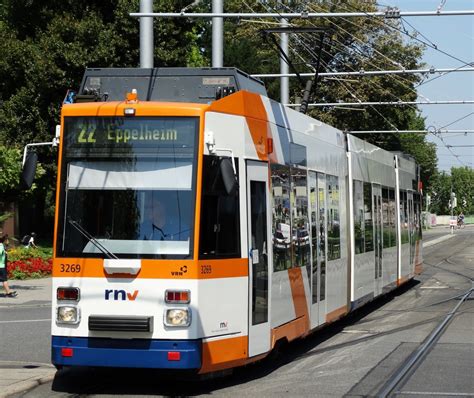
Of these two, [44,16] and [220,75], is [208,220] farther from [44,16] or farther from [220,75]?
[44,16]

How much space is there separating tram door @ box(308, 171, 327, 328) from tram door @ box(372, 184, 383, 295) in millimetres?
4807

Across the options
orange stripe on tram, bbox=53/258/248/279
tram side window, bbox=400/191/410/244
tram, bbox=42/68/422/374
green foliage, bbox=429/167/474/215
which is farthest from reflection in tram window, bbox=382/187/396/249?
green foliage, bbox=429/167/474/215

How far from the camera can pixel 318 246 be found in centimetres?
1320

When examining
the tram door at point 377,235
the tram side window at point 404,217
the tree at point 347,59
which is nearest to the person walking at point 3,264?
the tram door at point 377,235

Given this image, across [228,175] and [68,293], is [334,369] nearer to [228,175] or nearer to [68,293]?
[228,175]

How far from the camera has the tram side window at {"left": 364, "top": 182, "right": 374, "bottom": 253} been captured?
17.3 m

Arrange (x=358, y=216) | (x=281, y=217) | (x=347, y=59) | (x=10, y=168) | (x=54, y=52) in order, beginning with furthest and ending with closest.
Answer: (x=347, y=59) → (x=10, y=168) → (x=54, y=52) → (x=358, y=216) → (x=281, y=217)

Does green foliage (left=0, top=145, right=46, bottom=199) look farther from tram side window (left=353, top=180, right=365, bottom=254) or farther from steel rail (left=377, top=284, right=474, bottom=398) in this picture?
steel rail (left=377, top=284, right=474, bottom=398)

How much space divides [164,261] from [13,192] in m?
35.8

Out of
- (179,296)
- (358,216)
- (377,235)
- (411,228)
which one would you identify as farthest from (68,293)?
(411,228)

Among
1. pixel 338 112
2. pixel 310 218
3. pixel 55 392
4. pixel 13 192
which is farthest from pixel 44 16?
pixel 55 392

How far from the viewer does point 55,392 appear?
9695 mm

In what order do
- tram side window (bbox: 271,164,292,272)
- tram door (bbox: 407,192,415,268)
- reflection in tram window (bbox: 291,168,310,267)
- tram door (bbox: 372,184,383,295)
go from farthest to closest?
tram door (bbox: 407,192,415,268), tram door (bbox: 372,184,383,295), reflection in tram window (bbox: 291,168,310,267), tram side window (bbox: 271,164,292,272)

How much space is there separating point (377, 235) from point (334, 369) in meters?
7.43
